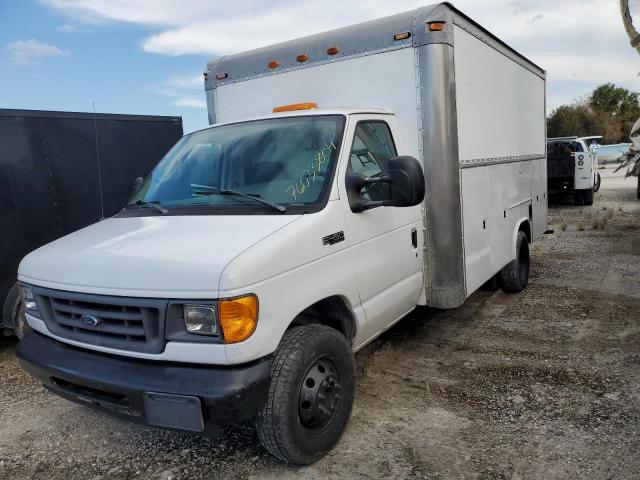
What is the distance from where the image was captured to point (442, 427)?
3664mm

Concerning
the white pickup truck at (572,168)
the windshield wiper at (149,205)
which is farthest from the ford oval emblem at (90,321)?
the white pickup truck at (572,168)

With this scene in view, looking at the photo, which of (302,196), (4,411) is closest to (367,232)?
(302,196)

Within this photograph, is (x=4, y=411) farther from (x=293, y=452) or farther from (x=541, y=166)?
(x=541, y=166)

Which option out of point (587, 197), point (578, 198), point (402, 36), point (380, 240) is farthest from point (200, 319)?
point (578, 198)

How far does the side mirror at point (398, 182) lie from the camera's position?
132 inches

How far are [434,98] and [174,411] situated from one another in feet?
9.76

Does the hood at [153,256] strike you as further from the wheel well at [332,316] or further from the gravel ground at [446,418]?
the gravel ground at [446,418]

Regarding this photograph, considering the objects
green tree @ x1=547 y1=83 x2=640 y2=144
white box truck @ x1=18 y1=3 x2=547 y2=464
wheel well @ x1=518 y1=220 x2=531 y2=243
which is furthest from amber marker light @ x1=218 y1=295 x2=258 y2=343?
green tree @ x1=547 y1=83 x2=640 y2=144

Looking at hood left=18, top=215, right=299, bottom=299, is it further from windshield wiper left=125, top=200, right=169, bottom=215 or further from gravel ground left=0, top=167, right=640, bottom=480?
gravel ground left=0, top=167, right=640, bottom=480

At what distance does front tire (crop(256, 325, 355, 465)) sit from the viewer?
9.48 ft

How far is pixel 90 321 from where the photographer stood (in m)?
2.97

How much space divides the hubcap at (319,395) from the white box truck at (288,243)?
13 mm

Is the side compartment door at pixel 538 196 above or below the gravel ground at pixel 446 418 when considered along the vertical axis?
above

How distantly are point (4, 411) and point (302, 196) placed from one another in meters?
3.03
